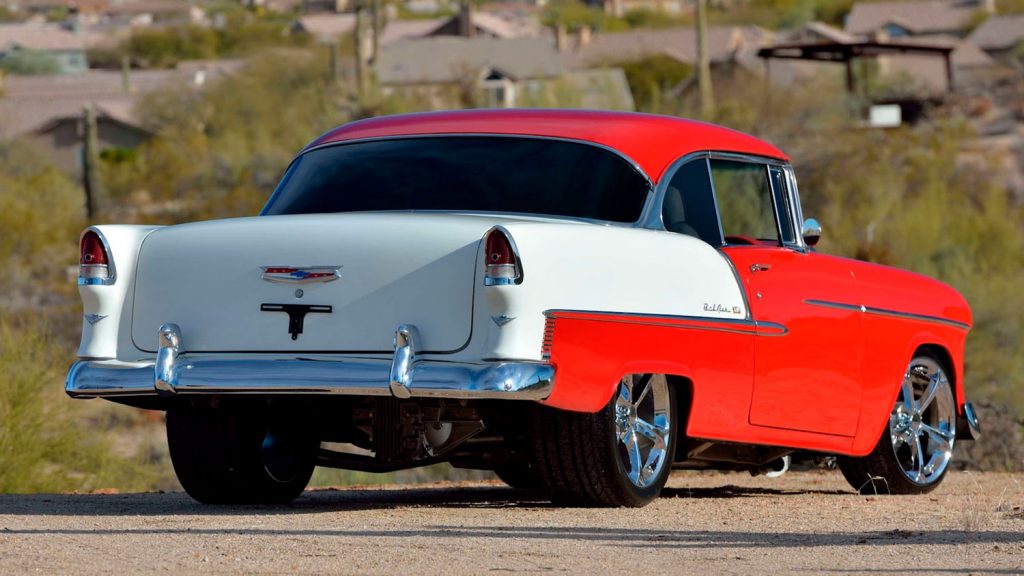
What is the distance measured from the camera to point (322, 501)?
Answer: 880 cm

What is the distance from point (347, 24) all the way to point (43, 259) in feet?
351

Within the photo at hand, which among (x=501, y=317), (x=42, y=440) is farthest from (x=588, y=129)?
(x=42, y=440)

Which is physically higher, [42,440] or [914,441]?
[914,441]

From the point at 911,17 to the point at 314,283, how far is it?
383 ft

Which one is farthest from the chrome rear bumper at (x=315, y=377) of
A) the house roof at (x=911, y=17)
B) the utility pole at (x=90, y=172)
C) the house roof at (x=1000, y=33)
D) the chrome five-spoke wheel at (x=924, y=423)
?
the house roof at (x=911, y=17)

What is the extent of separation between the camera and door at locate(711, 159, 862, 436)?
796 centimetres

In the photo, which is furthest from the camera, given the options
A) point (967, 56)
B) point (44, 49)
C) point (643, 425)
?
point (44, 49)

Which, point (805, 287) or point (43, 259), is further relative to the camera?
point (43, 259)

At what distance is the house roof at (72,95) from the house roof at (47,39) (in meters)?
27.9

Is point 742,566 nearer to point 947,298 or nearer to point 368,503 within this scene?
point 368,503

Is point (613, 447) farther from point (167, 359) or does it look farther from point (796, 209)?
point (796, 209)

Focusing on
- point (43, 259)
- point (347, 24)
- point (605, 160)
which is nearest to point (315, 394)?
point (605, 160)

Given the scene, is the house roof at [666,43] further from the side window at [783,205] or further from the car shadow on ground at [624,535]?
the car shadow on ground at [624,535]

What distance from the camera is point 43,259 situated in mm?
32531
